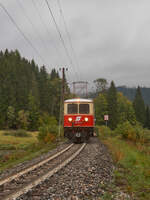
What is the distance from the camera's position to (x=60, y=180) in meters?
4.89

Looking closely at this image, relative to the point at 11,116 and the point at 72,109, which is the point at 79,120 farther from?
the point at 11,116

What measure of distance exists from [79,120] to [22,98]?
47.5 meters

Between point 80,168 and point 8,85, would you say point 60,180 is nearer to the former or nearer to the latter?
point 80,168

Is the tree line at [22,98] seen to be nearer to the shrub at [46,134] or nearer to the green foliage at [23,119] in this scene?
the green foliage at [23,119]

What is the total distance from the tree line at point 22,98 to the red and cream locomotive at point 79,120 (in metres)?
41.2

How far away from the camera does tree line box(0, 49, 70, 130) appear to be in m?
54.7

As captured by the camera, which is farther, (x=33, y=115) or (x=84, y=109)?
(x=33, y=115)

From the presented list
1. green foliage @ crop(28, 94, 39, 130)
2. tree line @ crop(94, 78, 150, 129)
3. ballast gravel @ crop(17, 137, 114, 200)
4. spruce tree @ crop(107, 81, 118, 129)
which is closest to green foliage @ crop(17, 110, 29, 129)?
green foliage @ crop(28, 94, 39, 130)

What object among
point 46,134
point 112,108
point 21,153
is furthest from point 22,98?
point 21,153

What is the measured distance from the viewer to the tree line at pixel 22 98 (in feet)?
180

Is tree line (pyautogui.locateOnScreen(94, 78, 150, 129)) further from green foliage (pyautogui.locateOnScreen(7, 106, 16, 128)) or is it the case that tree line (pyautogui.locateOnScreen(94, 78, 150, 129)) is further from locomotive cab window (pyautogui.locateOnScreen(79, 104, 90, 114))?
locomotive cab window (pyautogui.locateOnScreen(79, 104, 90, 114))

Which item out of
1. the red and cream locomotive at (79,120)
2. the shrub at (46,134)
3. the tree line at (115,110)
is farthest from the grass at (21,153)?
the tree line at (115,110)

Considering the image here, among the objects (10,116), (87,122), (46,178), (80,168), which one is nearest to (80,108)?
(87,122)

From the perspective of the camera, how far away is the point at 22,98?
193 ft
